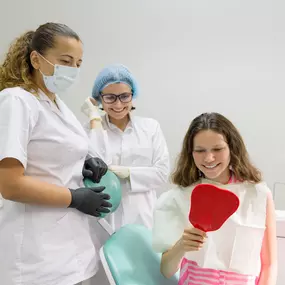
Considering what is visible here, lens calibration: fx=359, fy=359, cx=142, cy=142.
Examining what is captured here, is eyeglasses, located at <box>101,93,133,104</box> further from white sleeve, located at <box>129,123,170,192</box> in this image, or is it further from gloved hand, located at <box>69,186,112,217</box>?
gloved hand, located at <box>69,186,112,217</box>

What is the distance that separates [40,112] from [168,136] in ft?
4.13

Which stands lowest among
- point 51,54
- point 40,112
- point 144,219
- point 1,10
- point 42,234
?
point 144,219

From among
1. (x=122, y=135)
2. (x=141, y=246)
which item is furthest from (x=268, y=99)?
(x=141, y=246)

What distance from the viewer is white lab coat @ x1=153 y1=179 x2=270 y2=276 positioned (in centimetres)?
Result: 111

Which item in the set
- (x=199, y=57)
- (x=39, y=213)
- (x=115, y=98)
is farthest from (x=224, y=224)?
(x=199, y=57)

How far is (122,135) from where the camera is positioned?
1818mm

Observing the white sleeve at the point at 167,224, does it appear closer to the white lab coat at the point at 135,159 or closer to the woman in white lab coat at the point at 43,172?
the woman in white lab coat at the point at 43,172

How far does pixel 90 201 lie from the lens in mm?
1188

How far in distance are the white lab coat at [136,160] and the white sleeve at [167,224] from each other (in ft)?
1.53

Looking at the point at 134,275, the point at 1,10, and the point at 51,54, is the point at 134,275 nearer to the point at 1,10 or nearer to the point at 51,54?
the point at 51,54

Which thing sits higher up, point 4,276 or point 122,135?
point 122,135

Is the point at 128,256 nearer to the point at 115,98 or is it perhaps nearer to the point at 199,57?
the point at 115,98

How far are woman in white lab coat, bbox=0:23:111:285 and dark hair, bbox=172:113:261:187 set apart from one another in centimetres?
29

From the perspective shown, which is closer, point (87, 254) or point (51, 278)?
point (51, 278)
